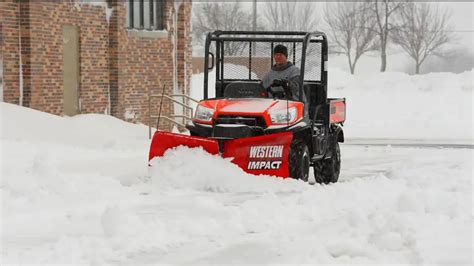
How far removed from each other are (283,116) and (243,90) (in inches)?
48.0

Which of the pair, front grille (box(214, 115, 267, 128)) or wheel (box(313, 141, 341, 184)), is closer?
front grille (box(214, 115, 267, 128))

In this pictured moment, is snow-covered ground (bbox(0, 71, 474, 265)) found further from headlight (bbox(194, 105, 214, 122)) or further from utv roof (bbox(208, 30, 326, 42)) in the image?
utv roof (bbox(208, 30, 326, 42))

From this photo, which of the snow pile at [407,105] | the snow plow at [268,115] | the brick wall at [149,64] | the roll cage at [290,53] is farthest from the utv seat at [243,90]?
the snow pile at [407,105]

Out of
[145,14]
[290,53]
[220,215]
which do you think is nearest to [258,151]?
[290,53]

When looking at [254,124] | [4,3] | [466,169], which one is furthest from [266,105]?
[4,3]

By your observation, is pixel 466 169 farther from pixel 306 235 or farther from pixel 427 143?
pixel 427 143

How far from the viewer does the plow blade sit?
12.8 metres

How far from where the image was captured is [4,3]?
20.7 m

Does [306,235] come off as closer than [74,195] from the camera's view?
Yes

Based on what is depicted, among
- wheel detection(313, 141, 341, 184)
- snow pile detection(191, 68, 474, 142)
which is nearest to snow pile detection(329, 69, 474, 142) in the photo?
snow pile detection(191, 68, 474, 142)

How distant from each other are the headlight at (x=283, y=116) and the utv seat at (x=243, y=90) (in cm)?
97

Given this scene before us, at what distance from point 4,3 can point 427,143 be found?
10698 mm

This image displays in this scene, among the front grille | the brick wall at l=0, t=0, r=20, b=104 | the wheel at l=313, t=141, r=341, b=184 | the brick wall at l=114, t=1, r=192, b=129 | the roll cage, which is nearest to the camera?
the front grille

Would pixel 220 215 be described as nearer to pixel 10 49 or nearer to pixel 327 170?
pixel 327 170
